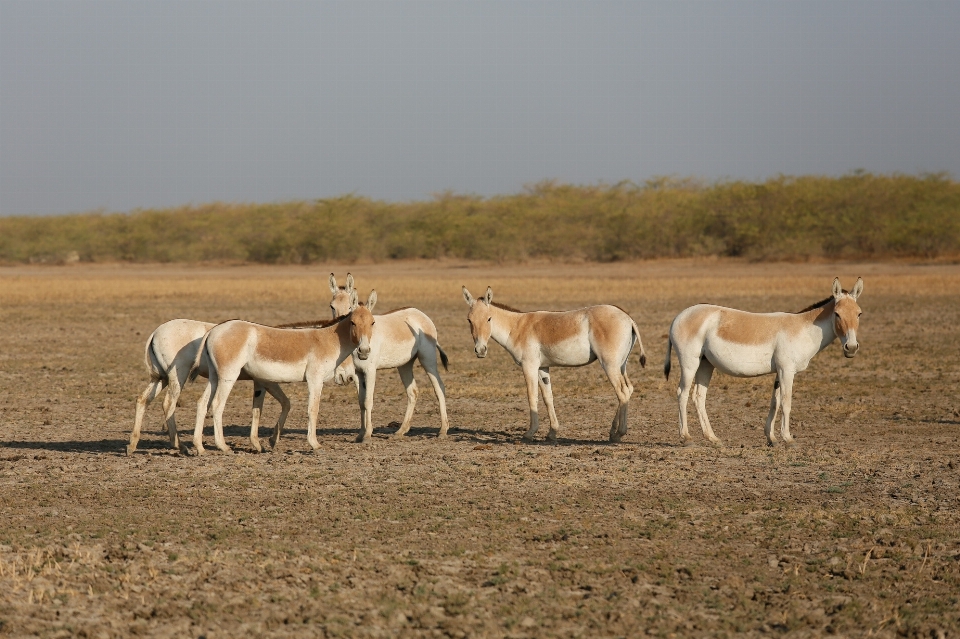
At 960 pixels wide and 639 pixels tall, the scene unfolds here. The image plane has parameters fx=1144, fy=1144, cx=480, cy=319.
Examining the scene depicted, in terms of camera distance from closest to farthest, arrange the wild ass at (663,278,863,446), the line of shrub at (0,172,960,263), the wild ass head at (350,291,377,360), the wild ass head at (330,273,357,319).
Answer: the wild ass head at (350,291,377,360) < the wild ass at (663,278,863,446) < the wild ass head at (330,273,357,319) < the line of shrub at (0,172,960,263)

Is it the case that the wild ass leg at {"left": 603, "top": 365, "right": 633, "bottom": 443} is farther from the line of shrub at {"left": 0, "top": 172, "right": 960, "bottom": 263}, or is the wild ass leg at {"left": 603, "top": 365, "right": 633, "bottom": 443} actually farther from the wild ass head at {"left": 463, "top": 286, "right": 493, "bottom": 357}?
the line of shrub at {"left": 0, "top": 172, "right": 960, "bottom": 263}

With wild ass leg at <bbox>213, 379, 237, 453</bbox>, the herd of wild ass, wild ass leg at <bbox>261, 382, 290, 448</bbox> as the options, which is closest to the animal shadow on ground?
the herd of wild ass

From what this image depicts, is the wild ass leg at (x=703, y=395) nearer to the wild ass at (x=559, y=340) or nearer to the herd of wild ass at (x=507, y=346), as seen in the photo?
the herd of wild ass at (x=507, y=346)

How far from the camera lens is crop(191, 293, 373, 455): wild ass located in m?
12.6

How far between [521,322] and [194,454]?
4244 mm

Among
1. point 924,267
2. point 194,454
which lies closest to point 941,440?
point 194,454

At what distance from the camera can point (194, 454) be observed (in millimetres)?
12719

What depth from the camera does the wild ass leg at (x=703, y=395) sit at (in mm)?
13344

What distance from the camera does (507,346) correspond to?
14211 millimetres

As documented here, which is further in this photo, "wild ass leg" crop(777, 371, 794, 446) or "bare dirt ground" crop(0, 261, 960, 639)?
"wild ass leg" crop(777, 371, 794, 446)

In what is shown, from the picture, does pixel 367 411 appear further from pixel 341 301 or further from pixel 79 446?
pixel 79 446

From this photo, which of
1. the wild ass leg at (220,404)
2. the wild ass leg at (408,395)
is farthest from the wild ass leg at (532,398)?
the wild ass leg at (220,404)

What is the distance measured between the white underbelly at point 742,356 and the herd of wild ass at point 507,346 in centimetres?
1

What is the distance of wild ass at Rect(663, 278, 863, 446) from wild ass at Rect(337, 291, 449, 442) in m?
3.02
